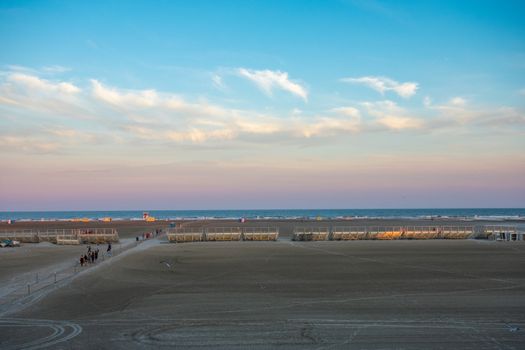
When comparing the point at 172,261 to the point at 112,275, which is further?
the point at 172,261

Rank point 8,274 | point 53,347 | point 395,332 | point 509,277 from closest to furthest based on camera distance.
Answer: point 53,347 < point 395,332 < point 509,277 < point 8,274

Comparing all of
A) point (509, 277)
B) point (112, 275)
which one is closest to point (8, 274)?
point (112, 275)

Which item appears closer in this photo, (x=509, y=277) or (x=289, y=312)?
(x=289, y=312)

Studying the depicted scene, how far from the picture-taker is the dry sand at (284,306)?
1580 centimetres

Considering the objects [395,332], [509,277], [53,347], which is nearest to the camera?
[53,347]

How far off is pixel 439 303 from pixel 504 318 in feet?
10.4

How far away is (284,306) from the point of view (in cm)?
2081

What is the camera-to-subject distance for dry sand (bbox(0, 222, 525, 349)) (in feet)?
51.8

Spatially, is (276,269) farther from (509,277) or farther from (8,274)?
(8,274)

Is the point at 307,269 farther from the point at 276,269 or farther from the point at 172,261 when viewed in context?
the point at 172,261

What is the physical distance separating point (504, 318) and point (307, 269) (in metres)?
15.2

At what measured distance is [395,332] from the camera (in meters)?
16.5

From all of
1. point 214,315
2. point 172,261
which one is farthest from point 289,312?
point 172,261

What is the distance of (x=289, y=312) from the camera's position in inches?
774
